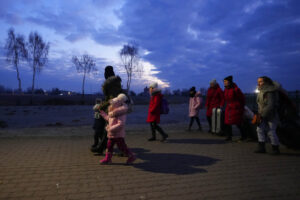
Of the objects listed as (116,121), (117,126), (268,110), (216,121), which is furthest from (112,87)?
(216,121)

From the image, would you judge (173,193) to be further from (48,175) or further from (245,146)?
(245,146)

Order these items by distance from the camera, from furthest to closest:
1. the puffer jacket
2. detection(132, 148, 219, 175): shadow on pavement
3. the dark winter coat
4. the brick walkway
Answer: the puffer jacket
the dark winter coat
detection(132, 148, 219, 175): shadow on pavement
the brick walkway

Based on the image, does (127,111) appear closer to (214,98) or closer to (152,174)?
(152,174)

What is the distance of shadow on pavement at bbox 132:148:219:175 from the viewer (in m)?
4.05

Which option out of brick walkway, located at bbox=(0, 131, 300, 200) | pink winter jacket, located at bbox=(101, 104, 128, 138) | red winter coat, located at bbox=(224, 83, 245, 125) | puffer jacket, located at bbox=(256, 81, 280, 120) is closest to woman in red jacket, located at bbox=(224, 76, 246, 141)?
red winter coat, located at bbox=(224, 83, 245, 125)

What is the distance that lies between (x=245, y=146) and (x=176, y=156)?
7.92 feet

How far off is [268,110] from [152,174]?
3.21 meters

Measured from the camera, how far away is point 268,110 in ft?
16.4

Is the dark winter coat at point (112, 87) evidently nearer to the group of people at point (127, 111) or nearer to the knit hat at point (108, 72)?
the group of people at point (127, 111)

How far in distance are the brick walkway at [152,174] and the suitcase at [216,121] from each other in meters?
1.86

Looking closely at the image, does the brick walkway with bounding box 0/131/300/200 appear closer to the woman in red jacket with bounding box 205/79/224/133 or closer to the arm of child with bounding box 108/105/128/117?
the arm of child with bounding box 108/105/128/117

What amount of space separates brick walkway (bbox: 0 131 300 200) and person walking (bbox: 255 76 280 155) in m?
0.41

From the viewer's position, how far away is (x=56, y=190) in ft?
10.3

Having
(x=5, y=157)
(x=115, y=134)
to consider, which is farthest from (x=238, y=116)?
(x=5, y=157)
